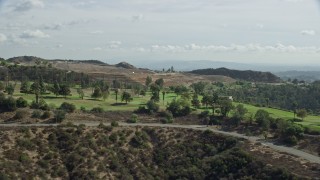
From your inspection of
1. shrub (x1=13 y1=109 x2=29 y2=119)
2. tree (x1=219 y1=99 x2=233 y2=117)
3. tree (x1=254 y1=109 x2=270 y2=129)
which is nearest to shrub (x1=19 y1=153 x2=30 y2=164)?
shrub (x1=13 y1=109 x2=29 y2=119)

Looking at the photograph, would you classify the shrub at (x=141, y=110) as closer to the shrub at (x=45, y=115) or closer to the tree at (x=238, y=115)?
the tree at (x=238, y=115)

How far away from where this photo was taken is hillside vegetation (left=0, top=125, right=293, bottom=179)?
58281 mm

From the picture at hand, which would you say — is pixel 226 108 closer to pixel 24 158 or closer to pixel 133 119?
pixel 133 119

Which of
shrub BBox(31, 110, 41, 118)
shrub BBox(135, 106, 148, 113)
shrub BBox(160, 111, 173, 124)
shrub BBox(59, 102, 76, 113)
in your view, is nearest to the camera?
shrub BBox(31, 110, 41, 118)

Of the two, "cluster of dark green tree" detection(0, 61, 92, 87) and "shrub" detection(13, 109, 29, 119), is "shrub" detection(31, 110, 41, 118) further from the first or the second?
"cluster of dark green tree" detection(0, 61, 92, 87)

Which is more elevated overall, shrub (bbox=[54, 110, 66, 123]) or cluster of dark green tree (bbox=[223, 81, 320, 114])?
shrub (bbox=[54, 110, 66, 123])

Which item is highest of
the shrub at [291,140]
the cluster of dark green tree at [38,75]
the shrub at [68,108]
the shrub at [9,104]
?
the cluster of dark green tree at [38,75]

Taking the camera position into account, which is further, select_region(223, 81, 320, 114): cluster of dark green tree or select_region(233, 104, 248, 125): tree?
select_region(223, 81, 320, 114): cluster of dark green tree

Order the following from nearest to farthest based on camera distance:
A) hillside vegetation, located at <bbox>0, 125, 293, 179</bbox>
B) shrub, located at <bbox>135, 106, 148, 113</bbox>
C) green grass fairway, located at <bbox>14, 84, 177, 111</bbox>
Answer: hillside vegetation, located at <bbox>0, 125, 293, 179</bbox> → shrub, located at <bbox>135, 106, 148, 113</bbox> → green grass fairway, located at <bbox>14, 84, 177, 111</bbox>

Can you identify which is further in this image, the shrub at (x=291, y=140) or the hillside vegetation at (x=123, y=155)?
the shrub at (x=291, y=140)

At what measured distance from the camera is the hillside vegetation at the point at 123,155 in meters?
58.3

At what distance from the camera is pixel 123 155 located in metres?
66.2

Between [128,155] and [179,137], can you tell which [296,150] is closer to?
[179,137]

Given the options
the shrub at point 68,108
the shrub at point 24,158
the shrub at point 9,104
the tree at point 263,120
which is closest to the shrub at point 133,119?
the shrub at point 68,108
